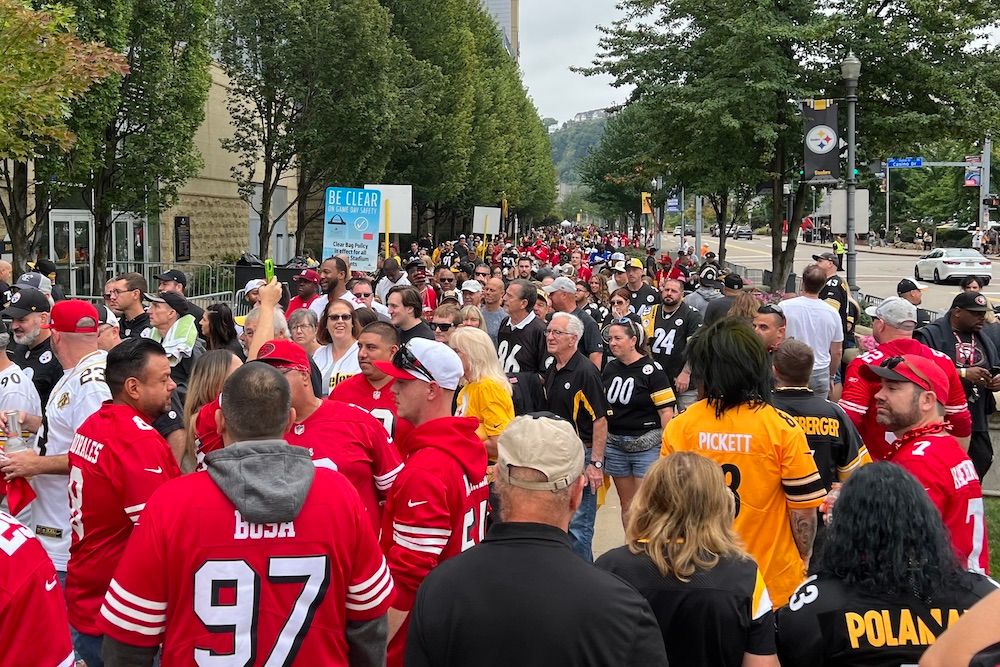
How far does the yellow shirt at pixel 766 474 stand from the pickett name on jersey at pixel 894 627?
1.46 metres

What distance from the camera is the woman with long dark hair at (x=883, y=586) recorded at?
114 inches

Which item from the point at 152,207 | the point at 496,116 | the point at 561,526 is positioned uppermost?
the point at 496,116

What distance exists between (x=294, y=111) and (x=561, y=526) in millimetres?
24288

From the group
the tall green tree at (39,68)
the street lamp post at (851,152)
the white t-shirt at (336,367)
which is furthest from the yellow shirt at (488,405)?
the street lamp post at (851,152)

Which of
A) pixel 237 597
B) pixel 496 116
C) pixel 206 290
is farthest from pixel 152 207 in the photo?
pixel 496 116

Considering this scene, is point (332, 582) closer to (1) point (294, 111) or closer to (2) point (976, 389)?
(2) point (976, 389)

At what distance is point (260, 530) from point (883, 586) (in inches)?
74.0

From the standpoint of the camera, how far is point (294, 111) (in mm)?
25500

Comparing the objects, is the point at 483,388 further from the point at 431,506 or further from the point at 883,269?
the point at 883,269

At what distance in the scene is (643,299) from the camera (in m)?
11.6

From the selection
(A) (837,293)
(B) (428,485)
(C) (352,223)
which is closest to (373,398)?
(B) (428,485)

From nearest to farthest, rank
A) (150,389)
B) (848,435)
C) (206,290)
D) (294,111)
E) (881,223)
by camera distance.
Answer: (150,389) → (848,435) → (206,290) → (294,111) → (881,223)

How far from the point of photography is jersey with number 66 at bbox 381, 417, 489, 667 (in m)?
3.54

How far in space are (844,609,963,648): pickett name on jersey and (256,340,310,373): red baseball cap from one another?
8.13ft
